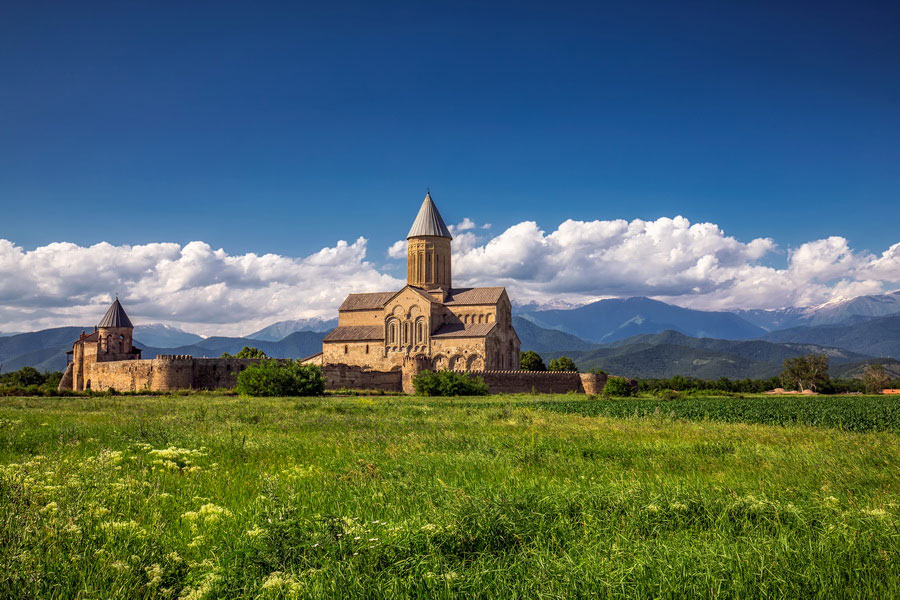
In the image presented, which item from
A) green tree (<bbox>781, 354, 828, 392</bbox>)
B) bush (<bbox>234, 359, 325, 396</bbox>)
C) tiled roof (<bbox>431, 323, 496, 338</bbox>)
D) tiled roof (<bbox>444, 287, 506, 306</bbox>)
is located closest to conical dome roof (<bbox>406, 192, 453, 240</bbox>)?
tiled roof (<bbox>444, 287, 506, 306</bbox>)

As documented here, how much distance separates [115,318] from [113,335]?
1386 millimetres

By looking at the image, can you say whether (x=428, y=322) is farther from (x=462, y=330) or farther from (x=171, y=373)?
(x=171, y=373)

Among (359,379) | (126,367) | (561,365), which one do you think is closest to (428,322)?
(359,379)

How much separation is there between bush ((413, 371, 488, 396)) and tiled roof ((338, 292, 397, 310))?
18422mm

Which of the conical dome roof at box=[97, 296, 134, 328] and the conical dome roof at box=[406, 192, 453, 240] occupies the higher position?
the conical dome roof at box=[406, 192, 453, 240]

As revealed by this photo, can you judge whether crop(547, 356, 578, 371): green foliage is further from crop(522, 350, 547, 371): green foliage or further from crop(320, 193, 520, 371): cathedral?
crop(320, 193, 520, 371): cathedral

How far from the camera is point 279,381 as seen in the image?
38188 mm

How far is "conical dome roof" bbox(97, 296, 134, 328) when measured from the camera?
168ft

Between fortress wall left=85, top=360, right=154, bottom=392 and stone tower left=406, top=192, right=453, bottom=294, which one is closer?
fortress wall left=85, top=360, right=154, bottom=392

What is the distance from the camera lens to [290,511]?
230 inches

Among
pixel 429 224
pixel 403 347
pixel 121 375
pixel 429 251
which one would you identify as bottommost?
pixel 121 375

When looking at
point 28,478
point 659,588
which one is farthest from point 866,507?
point 28,478

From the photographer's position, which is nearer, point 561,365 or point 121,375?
point 121,375

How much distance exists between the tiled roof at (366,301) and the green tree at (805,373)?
137 ft
